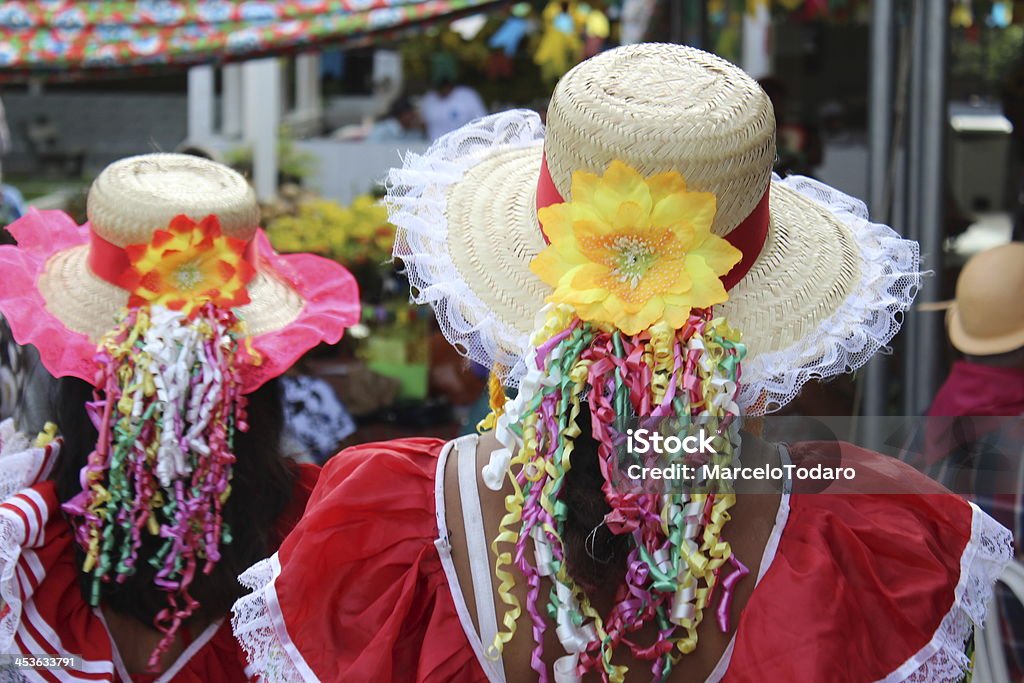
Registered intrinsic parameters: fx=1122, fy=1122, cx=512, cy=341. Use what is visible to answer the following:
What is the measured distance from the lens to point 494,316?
5.02 ft

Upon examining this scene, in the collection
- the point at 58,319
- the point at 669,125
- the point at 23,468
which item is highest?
the point at 669,125

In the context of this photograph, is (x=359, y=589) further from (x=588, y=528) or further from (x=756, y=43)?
(x=756, y=43)

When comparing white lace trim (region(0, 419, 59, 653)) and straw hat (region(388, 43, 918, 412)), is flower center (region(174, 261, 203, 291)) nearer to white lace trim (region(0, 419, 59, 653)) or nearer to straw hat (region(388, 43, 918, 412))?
white lace trim (region(0, 419, 59, 653))

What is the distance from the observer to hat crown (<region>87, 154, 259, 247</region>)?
2098mm

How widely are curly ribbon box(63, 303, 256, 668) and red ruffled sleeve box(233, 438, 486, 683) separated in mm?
534

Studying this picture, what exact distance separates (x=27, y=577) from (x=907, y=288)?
1.54 m

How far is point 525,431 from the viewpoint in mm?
1401

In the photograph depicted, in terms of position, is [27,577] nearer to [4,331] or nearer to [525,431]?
[525,431]

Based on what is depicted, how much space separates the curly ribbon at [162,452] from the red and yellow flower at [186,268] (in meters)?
0.03

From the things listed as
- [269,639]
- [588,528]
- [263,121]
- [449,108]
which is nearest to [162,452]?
Answer: [269,639]

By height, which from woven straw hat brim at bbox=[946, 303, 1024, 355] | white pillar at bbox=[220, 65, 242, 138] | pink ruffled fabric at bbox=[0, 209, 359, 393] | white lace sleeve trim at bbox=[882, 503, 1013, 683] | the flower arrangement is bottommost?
white pillar at bbox=[220, 65, 242, 138]

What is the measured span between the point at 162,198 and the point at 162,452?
0.49 metres

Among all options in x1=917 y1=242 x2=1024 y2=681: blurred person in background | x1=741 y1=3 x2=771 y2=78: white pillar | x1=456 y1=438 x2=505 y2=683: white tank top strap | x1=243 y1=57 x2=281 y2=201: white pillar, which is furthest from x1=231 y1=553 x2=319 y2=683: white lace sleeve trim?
x1=741 y1=3 x2=771 y2=78: white pillar

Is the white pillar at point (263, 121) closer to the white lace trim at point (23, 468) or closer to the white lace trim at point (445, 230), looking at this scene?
the white lace trim at point (23, 468)
